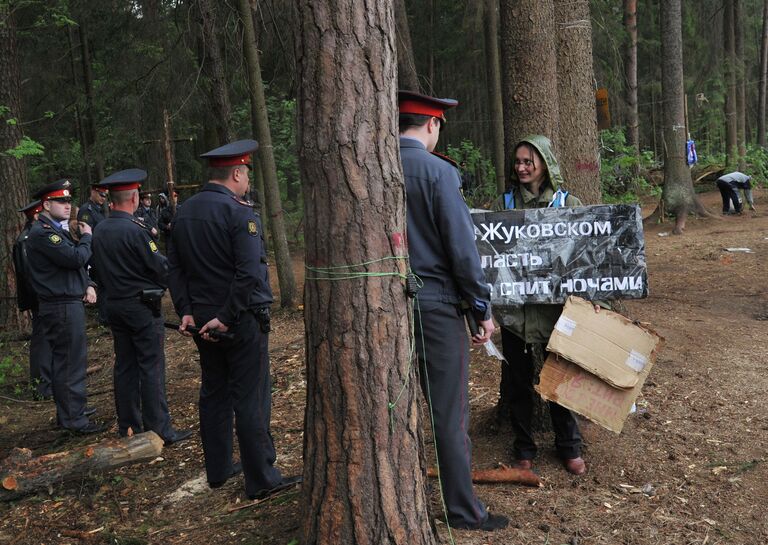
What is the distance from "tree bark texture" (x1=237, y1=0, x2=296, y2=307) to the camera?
9.29 meters

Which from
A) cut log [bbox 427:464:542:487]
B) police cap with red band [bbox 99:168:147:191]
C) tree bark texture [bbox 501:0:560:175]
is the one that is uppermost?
tree bark texture [bbox 501:0:560:175]

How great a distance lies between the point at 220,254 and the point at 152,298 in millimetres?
1621

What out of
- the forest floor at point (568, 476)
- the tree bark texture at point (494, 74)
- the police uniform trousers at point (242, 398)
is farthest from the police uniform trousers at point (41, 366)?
the tree bark texture at point (494, 74)

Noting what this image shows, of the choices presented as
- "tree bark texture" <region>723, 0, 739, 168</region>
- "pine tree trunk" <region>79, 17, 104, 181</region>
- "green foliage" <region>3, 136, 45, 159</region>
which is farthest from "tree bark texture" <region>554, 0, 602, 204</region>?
"tree bark texture" <region>723, 0, 739, 168</region>

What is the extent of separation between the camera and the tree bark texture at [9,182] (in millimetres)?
10687

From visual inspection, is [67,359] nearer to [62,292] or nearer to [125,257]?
[62,292]

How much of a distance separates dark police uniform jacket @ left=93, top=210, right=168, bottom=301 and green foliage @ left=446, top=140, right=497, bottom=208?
14176mm

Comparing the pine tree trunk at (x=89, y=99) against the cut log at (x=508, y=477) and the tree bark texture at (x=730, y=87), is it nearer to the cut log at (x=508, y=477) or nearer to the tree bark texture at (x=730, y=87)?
the cut log at (x=508, y=477)

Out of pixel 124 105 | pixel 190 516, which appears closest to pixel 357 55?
pixel 190 516

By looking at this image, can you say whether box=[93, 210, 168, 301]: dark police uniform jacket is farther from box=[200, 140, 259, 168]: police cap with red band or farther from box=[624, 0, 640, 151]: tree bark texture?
box=[624, 0, 640, 151]: tree bark texture

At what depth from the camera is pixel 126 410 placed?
5.88 m

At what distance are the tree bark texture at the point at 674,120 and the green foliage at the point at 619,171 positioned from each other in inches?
115

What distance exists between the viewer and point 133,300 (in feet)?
18.5

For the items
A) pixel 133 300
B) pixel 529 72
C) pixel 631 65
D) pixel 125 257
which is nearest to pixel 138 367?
pixel 133 300
